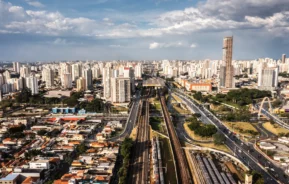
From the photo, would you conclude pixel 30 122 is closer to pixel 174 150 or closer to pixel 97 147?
pixel 97 147

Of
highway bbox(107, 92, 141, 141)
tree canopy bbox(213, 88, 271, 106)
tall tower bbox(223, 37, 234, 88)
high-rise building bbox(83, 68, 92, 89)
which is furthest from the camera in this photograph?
high-rise building bbox(83, 68, 92, 89)

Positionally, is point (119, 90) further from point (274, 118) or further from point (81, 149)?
point (274, 118)

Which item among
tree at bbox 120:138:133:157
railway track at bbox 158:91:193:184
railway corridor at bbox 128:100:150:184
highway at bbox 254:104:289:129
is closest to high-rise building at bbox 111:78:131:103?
railway corridor at bbox 128:100:150:184

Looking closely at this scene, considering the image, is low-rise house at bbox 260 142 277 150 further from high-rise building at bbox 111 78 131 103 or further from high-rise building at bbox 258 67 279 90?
high-rise building at bbox 258 67 279 90

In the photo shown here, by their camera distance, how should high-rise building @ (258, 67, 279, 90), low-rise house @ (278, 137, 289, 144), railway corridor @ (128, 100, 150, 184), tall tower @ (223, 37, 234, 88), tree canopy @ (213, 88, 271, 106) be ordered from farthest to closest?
high-rise building @ (258, 67, 279, 90) → tall tower @ (223, 37, 234, 88) → tree canopy @ (213, 88, 271, 106) → low-rise house @ (278, 137, 289, 144) → railway corridor @ (128, 100, 150, 184)

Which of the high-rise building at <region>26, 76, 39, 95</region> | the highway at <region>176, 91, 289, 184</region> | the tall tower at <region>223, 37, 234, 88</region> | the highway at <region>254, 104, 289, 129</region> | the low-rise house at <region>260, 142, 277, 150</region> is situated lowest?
the highway at <region>176, 91, 289, 184</region>

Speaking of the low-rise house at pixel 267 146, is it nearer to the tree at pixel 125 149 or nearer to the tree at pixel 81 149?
the tree at pixel 125 149
